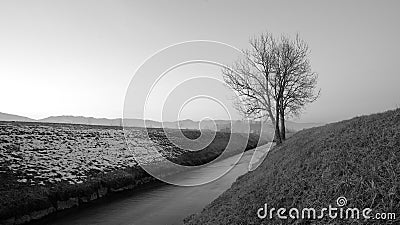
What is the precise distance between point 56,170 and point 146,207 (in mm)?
10160

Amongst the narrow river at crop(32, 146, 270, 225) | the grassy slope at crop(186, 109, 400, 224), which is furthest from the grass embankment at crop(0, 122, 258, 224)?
the grassy slope at crop(186, 109, 400, 224)

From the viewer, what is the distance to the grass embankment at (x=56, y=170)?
16.4 m

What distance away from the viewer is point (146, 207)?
17406mm

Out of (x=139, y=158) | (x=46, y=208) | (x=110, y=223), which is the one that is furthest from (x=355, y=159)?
(x=139, y=158)

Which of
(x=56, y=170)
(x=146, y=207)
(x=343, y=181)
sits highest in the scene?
(x=343, y=181)

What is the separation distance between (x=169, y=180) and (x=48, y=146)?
14.0 meters

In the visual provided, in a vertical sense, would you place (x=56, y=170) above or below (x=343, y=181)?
below

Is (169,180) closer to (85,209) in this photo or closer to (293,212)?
(85,209)

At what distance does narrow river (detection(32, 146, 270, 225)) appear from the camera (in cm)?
1484

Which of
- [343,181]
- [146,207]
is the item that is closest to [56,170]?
[146,207]

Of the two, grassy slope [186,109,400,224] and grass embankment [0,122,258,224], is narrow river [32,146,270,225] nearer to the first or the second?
grass embankment [0,122,258,224]

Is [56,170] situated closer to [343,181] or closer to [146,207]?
[146,207]

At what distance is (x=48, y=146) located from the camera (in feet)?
89.0

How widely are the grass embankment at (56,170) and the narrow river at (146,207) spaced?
55.9 inches
